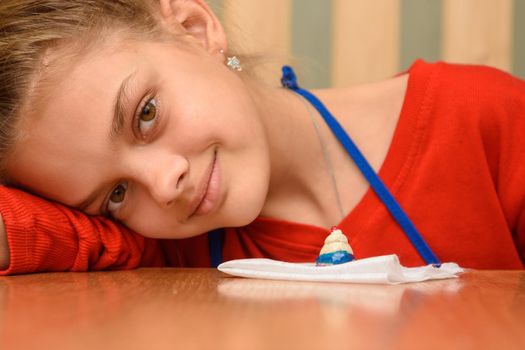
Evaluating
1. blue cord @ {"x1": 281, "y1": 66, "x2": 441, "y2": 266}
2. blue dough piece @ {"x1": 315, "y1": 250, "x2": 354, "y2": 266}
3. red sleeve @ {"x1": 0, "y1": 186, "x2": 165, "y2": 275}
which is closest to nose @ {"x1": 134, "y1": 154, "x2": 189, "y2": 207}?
red sleeve @ {"x1": 0, "y1": 186, "x2": 165, "y2": 275}

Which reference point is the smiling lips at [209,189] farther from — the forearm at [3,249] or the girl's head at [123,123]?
the forearm at [3,249]

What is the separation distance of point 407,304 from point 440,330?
0.09 meters

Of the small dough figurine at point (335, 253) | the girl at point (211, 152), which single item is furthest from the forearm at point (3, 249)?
the small dough figurine at point (335, 253)

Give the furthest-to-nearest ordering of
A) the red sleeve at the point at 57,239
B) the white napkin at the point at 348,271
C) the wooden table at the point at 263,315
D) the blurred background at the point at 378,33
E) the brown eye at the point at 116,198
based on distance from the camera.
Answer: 1. the blurred background at the point at 378,33
2. the brown eye at the point at 116,198
3. the red sleeve at the point at 57,239
4. the white napkin at the point at 348,271
5. the wooden table at the point at 263,315

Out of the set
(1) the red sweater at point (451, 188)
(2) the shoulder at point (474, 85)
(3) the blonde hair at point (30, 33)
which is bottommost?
(1) the red sweater at point (451, 188)

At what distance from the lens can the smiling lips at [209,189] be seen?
0.78 metres

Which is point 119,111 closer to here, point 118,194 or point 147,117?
point 147,117

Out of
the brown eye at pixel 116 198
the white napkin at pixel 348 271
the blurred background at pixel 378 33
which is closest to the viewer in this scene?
the white napkin at pixel 348 271

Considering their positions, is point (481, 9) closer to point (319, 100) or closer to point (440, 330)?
point (319, 100)

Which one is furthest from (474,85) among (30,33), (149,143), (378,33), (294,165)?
(30,33)

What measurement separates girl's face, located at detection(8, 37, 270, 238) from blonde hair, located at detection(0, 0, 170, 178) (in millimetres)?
27

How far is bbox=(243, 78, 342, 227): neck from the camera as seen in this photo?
3.24 ft

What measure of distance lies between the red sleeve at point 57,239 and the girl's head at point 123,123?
0.02 m

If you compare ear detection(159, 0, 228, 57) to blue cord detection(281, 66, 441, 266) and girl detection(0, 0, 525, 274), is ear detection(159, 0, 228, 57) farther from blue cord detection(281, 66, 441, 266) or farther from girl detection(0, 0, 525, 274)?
blue cord detection(281, 66, 441, 266)
